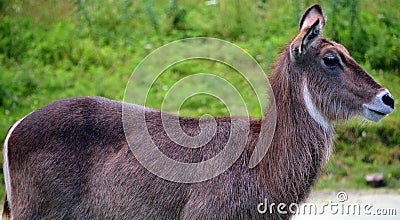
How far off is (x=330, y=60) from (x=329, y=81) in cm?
15

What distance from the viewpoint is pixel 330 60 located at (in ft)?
16.8

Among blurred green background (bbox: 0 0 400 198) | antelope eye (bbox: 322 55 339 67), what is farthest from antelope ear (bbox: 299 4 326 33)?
blurred green background (bbox: 0 0 400 198)

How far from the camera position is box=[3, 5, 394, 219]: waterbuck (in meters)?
5.06

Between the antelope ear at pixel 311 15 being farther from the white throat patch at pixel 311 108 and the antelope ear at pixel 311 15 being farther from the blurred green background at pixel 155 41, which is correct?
the blurred green background at pixel 155 41

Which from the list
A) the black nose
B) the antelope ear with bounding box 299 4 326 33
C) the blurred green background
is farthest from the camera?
the blurred green background

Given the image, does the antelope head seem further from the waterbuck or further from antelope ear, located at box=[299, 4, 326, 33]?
antelope ear, located at box=[299, 4, 326, 33]

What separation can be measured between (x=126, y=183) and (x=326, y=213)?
10.3ft

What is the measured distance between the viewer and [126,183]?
5176mm

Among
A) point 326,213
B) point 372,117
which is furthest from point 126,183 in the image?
point 326,213

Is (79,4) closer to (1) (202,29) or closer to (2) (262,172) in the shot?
(1) (202,29)

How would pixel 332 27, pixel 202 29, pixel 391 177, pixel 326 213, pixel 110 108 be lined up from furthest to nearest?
pixel 202 29 → pixel 332 27 → pixel 391 177 → pixel 326 213 → pixel 110 108

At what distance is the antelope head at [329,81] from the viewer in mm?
5078

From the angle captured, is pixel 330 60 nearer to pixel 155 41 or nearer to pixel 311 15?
pixel 311 15

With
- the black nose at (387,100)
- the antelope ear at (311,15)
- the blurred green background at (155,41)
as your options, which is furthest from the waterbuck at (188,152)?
the blurred green background at (155,41)
